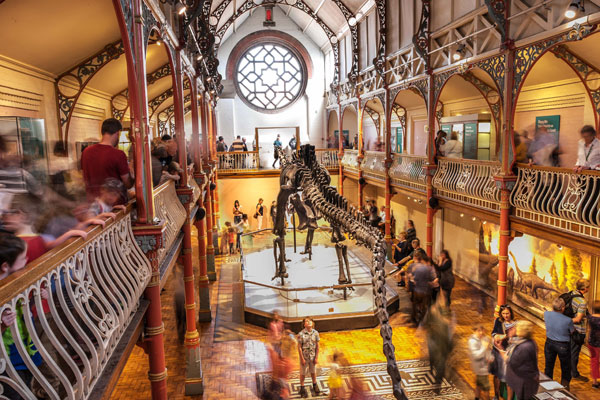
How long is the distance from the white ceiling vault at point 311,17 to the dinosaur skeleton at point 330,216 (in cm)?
801

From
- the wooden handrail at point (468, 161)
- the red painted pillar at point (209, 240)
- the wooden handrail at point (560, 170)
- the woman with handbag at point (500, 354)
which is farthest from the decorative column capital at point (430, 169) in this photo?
the red painted pillar at point (209, 240)

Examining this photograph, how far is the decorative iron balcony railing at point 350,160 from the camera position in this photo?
2036 centimetres

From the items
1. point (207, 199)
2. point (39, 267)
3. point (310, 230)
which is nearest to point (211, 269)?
point (207, 199)

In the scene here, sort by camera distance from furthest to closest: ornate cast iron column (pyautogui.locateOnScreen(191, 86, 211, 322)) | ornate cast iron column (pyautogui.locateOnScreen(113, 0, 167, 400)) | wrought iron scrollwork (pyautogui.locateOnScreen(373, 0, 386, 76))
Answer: wrought iron scrollwork (pyautogui.locateOnScreen(373, 0, 386, 76)), ornate cast iron column (pyautogui.locateOnScreen(191, 86, 211, 322)), ornate cast iron column (pyautogui.locateOnScreen(113, 0, 167, 400))

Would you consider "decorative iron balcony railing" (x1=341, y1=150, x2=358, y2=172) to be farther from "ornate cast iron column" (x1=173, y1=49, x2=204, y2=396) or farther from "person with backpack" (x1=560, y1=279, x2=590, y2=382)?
"person with backpack" (x1=560, y1=279, x2=590, y2=382)

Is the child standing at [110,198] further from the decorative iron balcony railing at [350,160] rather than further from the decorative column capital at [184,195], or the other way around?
the decorative iron balcony railing at [350,160]

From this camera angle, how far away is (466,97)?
15.5 metres

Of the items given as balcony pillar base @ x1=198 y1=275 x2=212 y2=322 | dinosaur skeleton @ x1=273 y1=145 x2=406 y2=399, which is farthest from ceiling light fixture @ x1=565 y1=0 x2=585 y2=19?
balcony pillar base @ x1=198 y1=275 x2=212 y2=322

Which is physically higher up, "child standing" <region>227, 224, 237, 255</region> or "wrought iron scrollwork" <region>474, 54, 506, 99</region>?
"wrought iron scrollwork" <region>474, 54, 506, 99</region>

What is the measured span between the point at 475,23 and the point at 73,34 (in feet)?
28.4

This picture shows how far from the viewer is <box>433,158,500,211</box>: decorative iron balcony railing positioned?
32.7ft

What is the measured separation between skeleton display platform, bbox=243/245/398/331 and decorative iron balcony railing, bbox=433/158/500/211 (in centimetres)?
312

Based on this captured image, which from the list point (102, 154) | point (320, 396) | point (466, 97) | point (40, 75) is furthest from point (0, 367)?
point (466, 97)

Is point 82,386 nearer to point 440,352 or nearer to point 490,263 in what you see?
point 440,352
